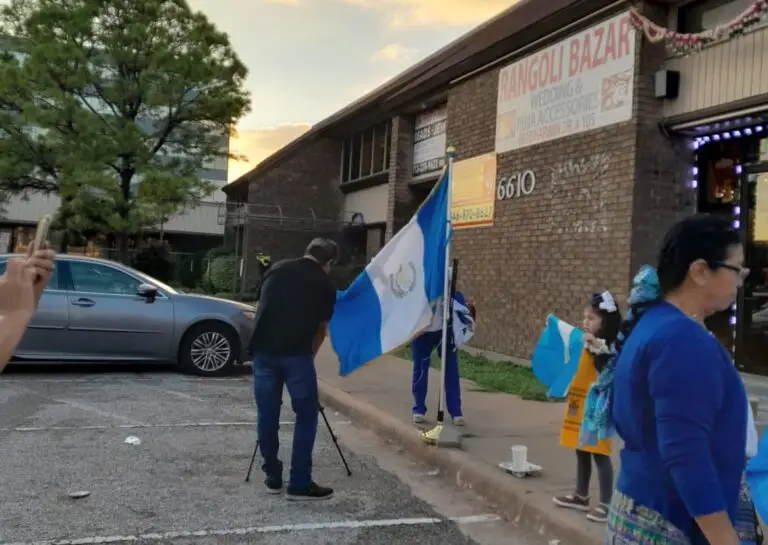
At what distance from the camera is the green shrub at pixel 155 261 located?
28.5 meters

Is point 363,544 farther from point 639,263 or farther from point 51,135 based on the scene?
point 51,135

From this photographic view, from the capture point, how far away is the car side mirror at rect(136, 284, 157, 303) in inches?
413

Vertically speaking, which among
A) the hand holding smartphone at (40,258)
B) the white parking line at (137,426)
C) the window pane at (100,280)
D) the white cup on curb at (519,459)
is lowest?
the white parking line at (137,426)

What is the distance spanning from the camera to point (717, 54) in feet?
29.0

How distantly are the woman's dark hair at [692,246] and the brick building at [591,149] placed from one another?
6.88 metres

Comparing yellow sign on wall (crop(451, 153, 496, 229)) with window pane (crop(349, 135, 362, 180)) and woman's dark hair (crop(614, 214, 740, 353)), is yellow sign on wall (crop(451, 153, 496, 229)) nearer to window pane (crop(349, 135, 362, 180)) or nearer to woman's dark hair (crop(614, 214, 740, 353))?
window pane (crop(349, 135, 362, 180))

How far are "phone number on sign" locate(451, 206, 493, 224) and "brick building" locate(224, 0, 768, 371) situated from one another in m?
0.04

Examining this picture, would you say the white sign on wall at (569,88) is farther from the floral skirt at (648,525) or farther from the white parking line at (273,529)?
the floral skirt at (648,525)

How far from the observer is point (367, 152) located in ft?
70.4

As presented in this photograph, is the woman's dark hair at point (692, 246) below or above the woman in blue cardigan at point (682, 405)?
above

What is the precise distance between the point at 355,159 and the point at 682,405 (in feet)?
68.8

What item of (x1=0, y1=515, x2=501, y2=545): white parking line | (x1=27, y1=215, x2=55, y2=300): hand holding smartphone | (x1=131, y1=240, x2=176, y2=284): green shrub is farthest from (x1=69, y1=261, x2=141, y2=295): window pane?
(x1=131, y1=240, x2=176, y2=284): green shrub

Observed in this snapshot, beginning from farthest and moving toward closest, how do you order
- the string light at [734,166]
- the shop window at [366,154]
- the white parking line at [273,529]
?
the shop window at [366,154] < the string light at [734,166] < the white parking line at [273,529]

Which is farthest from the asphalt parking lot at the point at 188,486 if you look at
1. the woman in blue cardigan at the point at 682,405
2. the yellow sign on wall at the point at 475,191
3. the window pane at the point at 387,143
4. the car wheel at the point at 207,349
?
the window pane at the point at 387,143
